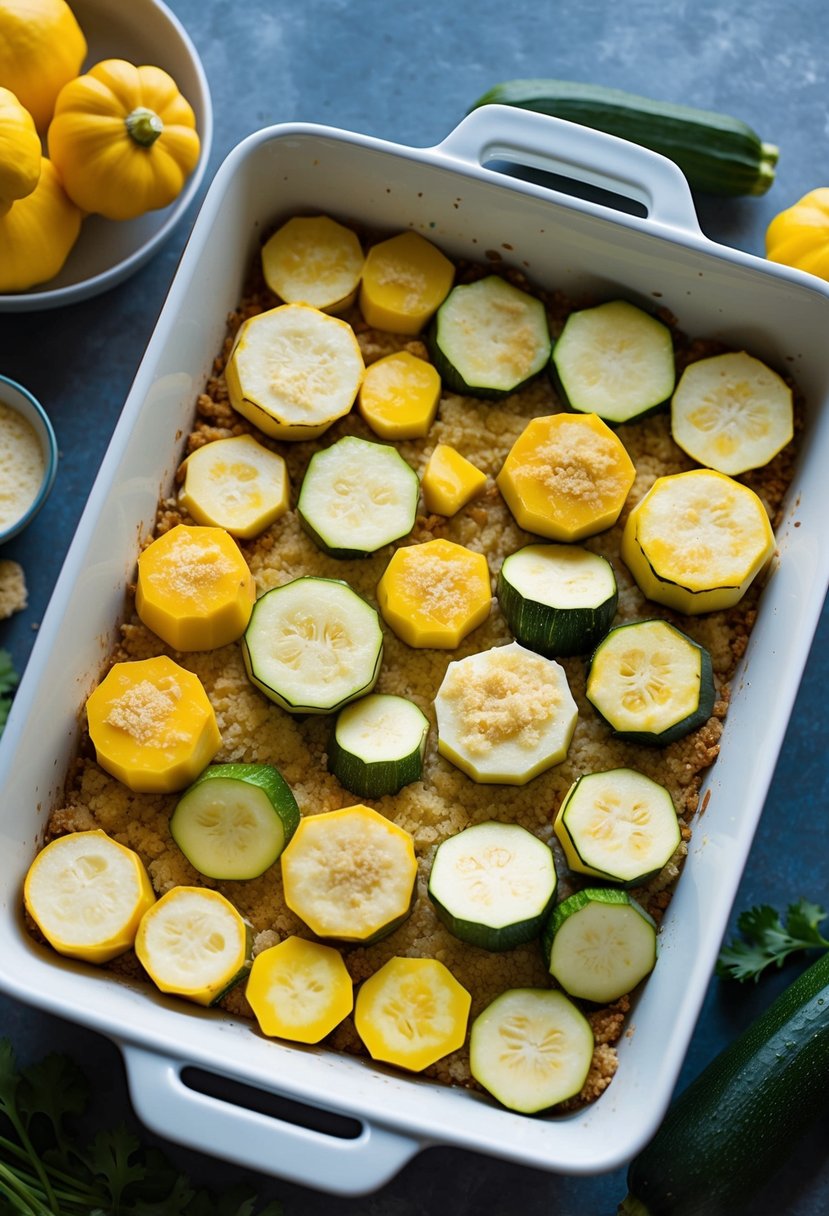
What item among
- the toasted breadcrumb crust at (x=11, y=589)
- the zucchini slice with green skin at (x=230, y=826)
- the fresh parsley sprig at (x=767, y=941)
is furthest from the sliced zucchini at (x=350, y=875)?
the toasted breadcrumb crust at (x=11, y=589)

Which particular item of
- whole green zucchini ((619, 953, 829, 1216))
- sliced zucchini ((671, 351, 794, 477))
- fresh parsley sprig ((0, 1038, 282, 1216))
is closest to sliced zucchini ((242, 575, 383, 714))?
sliced zucchini ((671, 351, 794, 477))

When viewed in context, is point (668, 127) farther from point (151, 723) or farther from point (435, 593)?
point (151, 723)

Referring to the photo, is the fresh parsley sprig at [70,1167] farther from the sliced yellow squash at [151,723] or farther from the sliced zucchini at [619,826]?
the sliced zucchini at [619,826]

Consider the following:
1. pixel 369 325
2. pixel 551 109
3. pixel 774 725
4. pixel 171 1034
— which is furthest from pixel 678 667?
pixel 551 109

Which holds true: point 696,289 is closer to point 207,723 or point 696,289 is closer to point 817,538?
point 817,538

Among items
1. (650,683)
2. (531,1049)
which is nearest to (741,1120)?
(531,1049)
